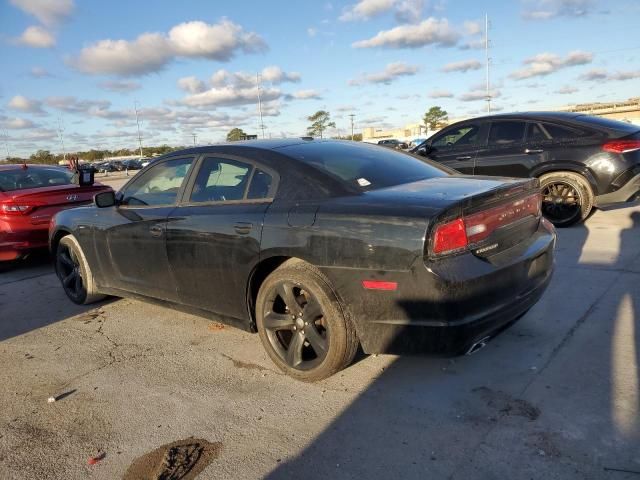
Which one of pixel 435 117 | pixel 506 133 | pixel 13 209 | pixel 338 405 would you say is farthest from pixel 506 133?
pixel 435 117

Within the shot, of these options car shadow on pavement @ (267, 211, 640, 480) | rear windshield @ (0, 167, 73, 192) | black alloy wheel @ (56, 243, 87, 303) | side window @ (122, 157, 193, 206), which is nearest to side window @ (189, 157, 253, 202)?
side window @ (122, 157, 193, 206)

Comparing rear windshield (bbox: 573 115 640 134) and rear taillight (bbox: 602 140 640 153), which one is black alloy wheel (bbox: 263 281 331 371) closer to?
rear taillight (bbox: 602 140 640 153)

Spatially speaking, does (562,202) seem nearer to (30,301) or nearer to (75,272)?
(75,272)

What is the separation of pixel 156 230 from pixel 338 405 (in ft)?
6.71

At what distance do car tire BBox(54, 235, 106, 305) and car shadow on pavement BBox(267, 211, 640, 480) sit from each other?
307 cm

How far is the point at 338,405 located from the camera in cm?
295

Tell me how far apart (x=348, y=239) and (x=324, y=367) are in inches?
32.6

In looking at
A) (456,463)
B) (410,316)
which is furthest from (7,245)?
(456,463)

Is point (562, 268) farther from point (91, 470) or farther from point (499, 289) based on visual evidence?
point (91, 470)

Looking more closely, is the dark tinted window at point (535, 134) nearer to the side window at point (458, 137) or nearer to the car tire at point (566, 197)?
the car tire at point (566, 197)

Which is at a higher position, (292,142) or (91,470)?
A: (292,142)

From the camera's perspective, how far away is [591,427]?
2.52 metres

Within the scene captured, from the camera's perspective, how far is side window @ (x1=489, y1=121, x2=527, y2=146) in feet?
24.2

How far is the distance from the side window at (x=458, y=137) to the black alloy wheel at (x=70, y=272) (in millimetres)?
5645
